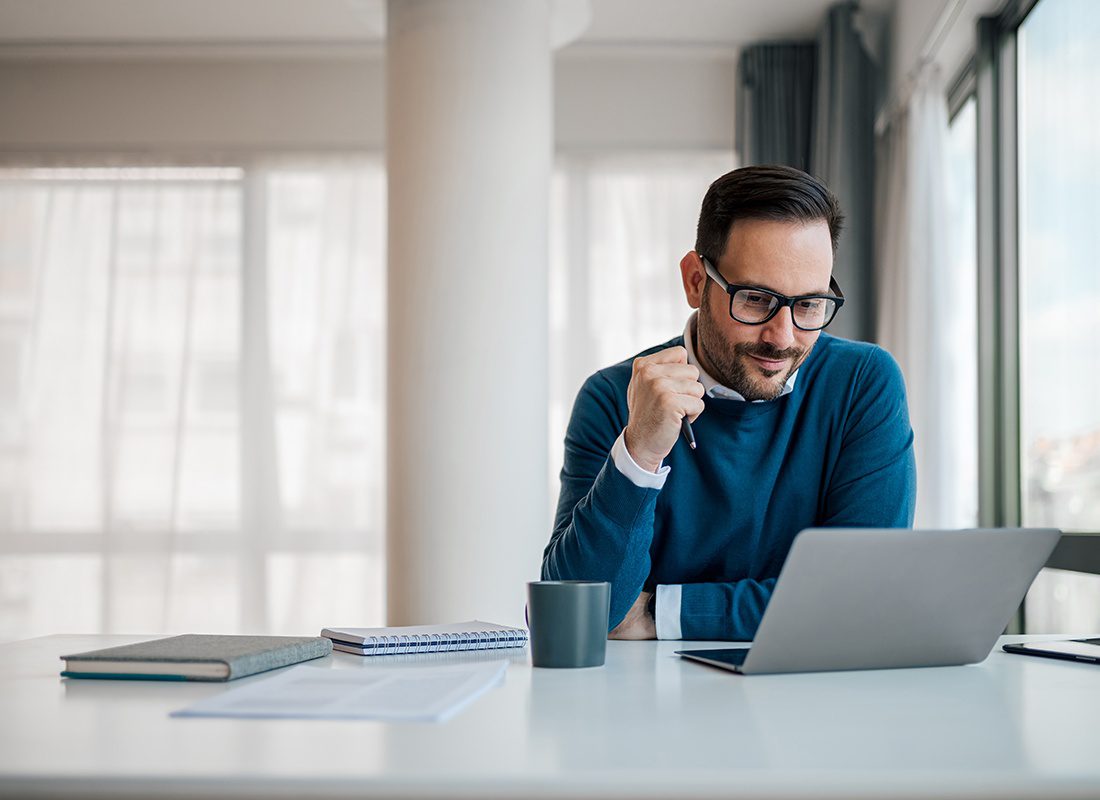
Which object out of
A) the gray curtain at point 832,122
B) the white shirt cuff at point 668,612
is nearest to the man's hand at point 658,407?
the white shirt cuff at point 668,612

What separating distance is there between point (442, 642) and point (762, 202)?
801 mm

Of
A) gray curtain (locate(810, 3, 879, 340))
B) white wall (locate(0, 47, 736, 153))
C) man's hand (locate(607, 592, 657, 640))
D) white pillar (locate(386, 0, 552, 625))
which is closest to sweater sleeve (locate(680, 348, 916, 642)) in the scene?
man's hand (locate(607, 592, 657, 640))

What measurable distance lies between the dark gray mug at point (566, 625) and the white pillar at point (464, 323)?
1.93 m

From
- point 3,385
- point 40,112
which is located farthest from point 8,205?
point 3,385

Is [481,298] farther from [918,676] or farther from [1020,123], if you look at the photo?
[918,676]

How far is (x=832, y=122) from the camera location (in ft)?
13.6

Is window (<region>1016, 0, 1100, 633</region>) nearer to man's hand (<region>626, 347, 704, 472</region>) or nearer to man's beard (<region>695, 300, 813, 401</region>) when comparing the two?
man's beard (<region>695, 300, 813, 401</region>)

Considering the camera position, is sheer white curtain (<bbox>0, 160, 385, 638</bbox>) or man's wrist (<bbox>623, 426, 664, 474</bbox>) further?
sheer white curtain (<bbox>0, 160, 385, 638</bbox>)

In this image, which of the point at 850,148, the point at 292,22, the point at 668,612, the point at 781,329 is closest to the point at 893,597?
the point at 668,612

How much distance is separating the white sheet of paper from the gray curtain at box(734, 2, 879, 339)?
326 centimetres

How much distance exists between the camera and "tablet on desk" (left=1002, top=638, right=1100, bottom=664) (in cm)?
113

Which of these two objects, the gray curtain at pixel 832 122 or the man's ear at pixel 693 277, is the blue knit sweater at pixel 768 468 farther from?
the gray curtain at pixel 832 122

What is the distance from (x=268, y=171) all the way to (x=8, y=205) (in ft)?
3.68

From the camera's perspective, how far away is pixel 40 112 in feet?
15.5
